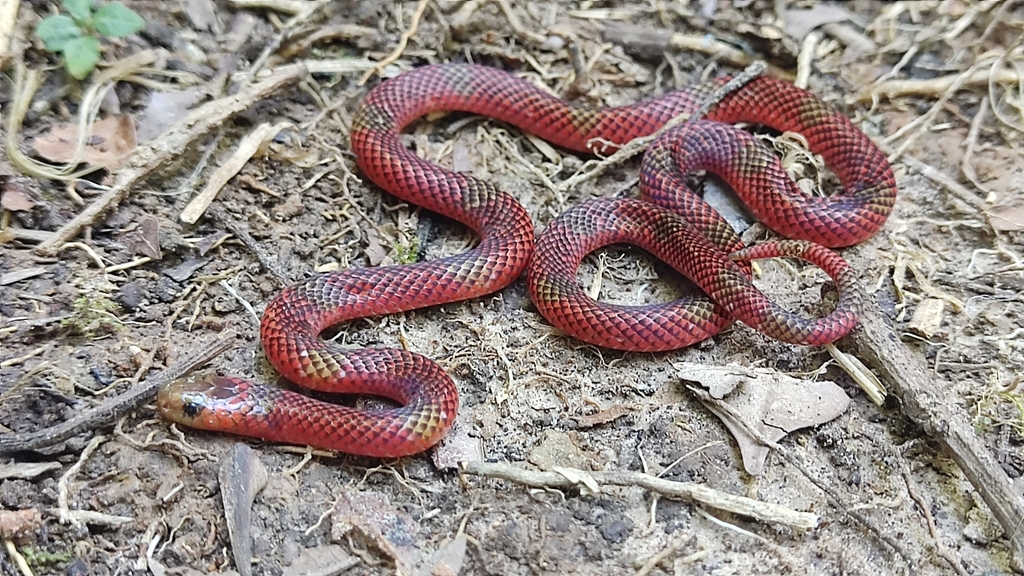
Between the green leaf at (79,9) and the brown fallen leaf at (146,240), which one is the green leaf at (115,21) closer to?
the green leaf at (79,9)

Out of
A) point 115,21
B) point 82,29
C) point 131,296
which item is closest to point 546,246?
point 131,296

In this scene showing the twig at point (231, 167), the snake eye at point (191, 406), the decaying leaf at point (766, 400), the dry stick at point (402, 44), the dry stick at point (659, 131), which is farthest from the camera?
the dry stick at point (402, 44)

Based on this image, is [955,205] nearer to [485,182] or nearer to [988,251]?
[988,251]

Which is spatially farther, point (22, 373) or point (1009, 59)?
point (1009, 59)

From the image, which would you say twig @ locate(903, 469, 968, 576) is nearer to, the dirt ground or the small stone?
the dirt ground

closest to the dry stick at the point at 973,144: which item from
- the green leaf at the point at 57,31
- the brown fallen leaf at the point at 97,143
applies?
the brown fallen leaf at the point at 97,143

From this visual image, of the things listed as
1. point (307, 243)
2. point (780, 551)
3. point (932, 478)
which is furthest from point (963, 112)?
point (307, 243)
